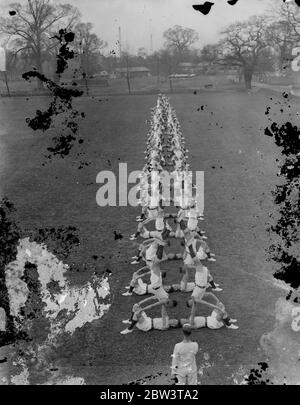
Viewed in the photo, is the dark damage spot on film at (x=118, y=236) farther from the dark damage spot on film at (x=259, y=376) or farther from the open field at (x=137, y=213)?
the dark damage spot on film at (x=259, y=376)

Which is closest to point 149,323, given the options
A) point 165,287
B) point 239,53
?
point 165,287

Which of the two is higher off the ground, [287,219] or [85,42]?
[85,42]

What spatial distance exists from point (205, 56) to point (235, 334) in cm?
5366

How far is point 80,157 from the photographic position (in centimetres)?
3178

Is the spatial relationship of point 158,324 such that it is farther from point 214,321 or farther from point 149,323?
point 214,321

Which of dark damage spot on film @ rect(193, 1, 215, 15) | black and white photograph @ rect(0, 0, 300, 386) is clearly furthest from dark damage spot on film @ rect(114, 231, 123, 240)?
dark damage spot on film @ rect(193, 1, 215, 15)

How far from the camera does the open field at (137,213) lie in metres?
10.3

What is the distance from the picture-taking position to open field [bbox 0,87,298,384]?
33.9 ft

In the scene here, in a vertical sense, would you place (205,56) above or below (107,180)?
above

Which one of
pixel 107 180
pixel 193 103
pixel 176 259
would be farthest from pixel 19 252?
pixel 193 103

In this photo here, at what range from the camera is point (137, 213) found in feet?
66.2

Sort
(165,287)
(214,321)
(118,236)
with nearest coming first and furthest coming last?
1. (214,321)
2. (165,287)
3. (118,236)

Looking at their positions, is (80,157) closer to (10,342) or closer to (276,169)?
(276,169)

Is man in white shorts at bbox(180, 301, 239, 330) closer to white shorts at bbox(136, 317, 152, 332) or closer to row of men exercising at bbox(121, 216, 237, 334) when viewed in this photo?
row of men exercising at bbox(121, 216, 237, 334)
